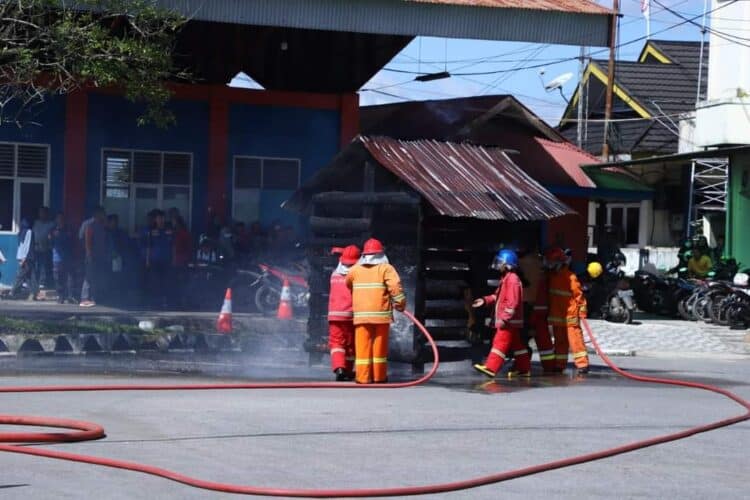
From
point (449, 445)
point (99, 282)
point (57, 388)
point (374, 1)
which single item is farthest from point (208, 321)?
point (449, 445)

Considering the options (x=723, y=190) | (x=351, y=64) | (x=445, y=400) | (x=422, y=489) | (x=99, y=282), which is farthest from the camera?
(x=723, y=190)

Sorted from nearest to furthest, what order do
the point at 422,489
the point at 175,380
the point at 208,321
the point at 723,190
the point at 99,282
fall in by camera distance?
1. the point at 422,489
2. the point at 175,380
3. the point at 208,321
4. the point at 99,282
5. the point at 723,190

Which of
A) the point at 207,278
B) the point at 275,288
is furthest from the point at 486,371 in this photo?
the point at 207,278

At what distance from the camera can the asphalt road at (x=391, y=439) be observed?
7.64 meters

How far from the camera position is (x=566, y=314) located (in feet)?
50.7

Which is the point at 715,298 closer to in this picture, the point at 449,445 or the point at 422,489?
the point at 449,445

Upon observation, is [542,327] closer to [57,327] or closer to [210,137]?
[57,327]

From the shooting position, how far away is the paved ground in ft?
65.5

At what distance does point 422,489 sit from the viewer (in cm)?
731

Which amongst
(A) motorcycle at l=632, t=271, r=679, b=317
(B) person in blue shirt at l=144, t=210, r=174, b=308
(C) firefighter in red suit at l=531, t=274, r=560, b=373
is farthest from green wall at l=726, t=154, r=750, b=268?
(C) firefighter in red suit at l=531, t=274, r=560, b=373

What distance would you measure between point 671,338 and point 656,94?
2370 centimetres

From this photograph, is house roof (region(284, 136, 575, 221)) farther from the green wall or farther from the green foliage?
the green wall

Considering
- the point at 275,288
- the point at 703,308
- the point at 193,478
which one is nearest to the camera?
the point at 193,478

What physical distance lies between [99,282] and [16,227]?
9.54 ft
